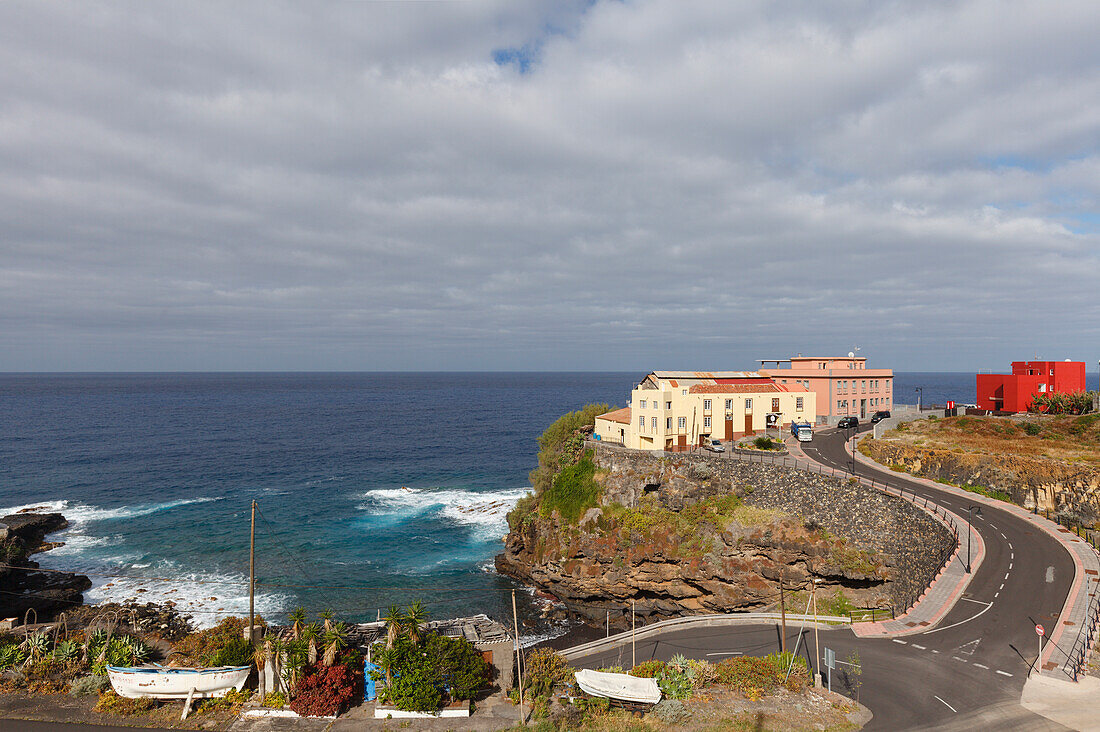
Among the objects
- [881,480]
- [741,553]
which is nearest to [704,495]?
[741,553]

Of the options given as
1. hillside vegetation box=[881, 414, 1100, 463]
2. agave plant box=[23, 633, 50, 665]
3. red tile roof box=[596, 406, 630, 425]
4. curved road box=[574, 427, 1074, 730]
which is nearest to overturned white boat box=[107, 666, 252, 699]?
agave plant box=[23, 633, 50, 665]

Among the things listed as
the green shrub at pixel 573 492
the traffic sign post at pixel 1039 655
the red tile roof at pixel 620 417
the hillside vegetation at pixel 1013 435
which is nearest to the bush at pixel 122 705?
the green shrub at pixel 573 492

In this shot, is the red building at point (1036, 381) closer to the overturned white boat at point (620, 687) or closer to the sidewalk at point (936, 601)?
the sidewalk at point (936, 601)

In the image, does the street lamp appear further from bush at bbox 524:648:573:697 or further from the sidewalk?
bush at bbox 524:648:573:697

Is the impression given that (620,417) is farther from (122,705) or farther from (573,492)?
(122,705)

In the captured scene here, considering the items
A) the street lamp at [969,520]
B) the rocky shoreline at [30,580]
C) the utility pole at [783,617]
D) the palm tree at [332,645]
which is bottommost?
the rocky shoreline at [30,580]

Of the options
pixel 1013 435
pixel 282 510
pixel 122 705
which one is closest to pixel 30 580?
pixel 282 510
